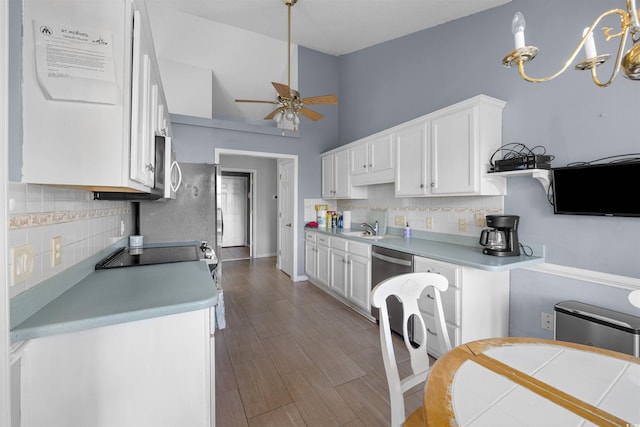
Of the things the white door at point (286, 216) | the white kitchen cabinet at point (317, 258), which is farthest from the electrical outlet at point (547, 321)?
the white door at point (286, 216)

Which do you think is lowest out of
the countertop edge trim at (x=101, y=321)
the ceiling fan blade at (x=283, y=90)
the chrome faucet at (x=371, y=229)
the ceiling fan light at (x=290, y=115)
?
the countertop edge trim at (x=101, y=321)

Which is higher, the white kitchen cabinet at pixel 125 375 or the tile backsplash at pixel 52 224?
the tile backsplash at pixel 52 224

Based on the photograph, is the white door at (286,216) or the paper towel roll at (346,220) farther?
the white door at (286,216)

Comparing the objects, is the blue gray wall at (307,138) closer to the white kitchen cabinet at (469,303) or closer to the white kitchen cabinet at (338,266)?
the white kitchen cabinet at (338,266)

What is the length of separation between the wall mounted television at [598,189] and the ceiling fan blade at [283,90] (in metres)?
2.19

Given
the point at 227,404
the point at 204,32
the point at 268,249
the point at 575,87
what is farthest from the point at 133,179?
the point at 268,249

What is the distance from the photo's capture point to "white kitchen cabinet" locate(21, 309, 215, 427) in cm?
89

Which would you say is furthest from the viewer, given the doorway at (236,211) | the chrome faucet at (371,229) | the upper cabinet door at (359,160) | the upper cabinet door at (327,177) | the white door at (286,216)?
the doorway at (236,211)

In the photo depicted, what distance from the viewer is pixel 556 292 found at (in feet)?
6.48

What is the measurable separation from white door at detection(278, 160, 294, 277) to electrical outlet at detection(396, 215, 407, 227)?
1.86m

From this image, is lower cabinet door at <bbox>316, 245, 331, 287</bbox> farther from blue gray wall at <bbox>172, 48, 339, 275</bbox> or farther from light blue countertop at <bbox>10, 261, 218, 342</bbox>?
light blue countertop at <bbox>10, 261, 218, 342</bbox>

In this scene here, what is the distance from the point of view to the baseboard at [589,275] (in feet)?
5.41

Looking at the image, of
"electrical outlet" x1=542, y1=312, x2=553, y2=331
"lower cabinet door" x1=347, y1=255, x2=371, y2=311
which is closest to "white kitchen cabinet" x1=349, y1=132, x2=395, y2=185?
"lower cabinet door" x1=347, y1=255, x2=371, y2=311

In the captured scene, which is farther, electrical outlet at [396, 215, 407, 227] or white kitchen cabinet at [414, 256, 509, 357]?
electrical outlet at [396, 215, 407, 227]
